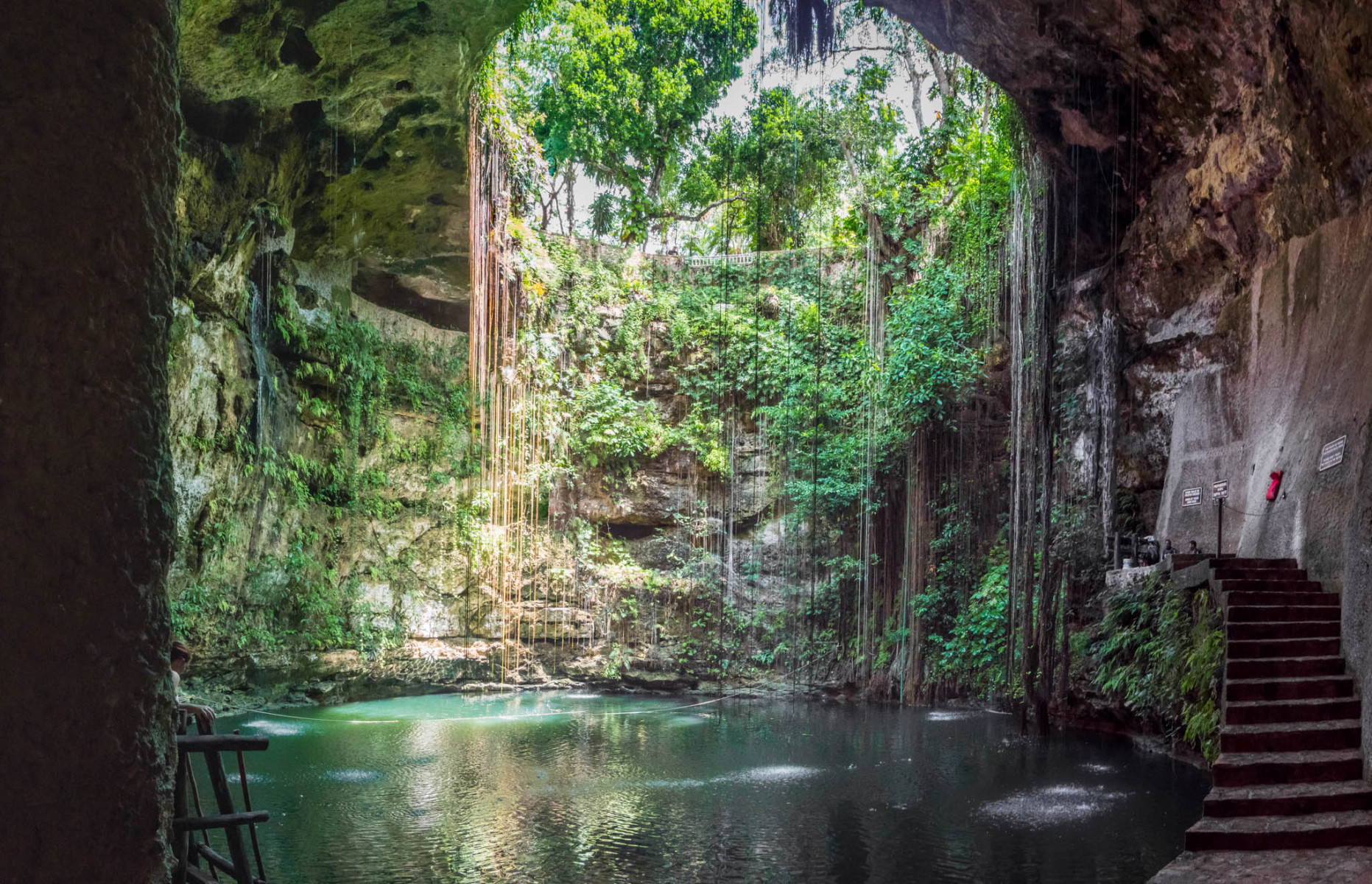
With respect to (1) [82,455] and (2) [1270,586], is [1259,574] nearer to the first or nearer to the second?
(2) [1270,586]

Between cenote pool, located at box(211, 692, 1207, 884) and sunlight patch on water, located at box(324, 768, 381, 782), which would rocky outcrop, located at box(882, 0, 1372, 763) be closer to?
cenote pool, located at box(211, 692, 1207, 884)

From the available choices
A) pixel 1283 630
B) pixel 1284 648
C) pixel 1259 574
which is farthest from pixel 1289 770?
pixel 1259 574

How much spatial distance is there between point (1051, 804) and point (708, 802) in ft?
8.14

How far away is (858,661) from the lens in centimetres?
1658

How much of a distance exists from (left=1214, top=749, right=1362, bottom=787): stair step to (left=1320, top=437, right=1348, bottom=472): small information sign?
2.99 metres

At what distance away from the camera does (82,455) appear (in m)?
1.93

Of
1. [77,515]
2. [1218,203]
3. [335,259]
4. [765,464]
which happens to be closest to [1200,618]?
[1218,203]

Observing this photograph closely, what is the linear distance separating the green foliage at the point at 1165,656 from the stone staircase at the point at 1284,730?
0.53m

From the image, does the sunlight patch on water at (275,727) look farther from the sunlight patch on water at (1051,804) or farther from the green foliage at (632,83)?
the green foliage at (632,83)

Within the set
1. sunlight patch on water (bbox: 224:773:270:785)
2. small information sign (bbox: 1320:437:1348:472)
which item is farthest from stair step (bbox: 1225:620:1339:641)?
sunlight patch on water (bbox: 224:773:270:785)

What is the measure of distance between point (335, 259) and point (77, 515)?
52.7ft

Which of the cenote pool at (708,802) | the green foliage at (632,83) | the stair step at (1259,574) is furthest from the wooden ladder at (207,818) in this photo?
the green foliage at (632,83)

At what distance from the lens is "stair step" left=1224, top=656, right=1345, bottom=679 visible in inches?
258

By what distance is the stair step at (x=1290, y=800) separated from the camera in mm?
5301
